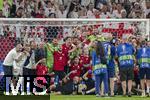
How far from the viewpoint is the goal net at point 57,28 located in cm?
2345

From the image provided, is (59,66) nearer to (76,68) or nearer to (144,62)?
(76,68)

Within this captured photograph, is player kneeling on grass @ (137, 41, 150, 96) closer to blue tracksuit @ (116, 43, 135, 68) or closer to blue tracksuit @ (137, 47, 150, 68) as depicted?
blue tracksuit @ (137, 47, 150, 68)

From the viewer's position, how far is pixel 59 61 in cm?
2297

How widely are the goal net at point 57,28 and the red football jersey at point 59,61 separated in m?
0.55

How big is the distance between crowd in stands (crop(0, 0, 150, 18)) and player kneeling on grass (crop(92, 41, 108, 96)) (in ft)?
17.6

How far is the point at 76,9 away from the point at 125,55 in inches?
270

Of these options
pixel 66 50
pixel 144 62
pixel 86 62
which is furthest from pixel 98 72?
pixel 66 50

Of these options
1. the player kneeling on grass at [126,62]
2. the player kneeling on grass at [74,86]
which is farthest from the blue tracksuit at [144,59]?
the player kneeling on grass at [74,86]

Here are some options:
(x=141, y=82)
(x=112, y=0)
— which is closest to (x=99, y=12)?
(x=112, y=0)

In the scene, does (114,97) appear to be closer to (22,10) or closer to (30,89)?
(30,89)

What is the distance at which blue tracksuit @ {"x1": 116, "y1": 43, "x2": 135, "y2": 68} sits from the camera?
2184cm

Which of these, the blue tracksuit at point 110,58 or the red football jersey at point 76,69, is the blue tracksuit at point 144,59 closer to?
the blue tracksuit at point 110,58

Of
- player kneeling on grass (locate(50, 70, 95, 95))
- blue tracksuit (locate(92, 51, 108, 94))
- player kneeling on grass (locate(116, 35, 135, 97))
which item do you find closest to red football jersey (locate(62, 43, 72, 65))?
player kneeling on grass (locate(50, 70, 95, 95))

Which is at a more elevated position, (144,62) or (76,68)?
(144,62)
